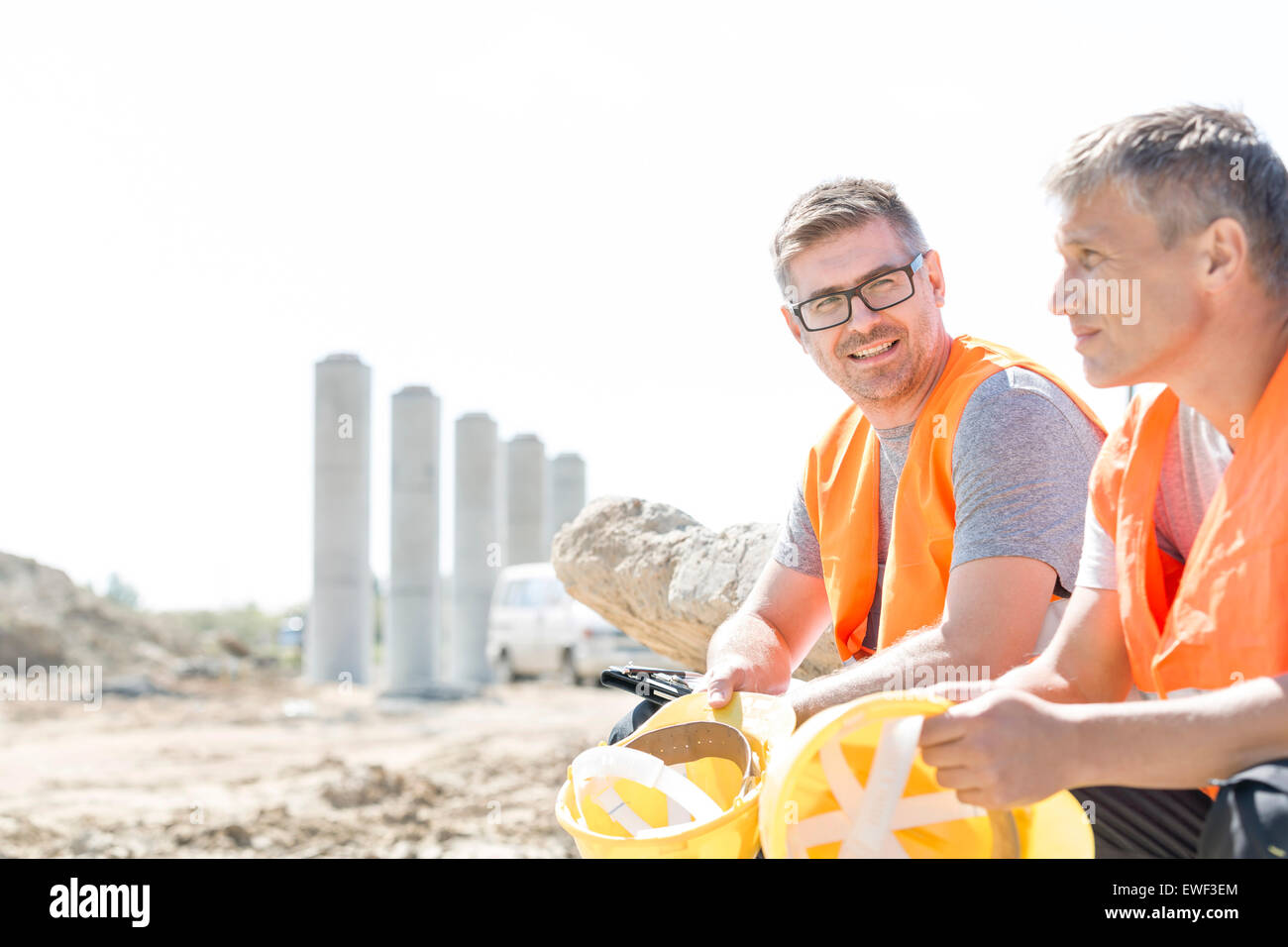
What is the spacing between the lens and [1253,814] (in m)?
1.25

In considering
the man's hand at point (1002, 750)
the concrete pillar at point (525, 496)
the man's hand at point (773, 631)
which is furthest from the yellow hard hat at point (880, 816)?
the concrete pillar at point (525, 496)

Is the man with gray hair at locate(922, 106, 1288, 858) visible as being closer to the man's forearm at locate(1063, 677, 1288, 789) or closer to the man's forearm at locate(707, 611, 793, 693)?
the man's forearm at locate(1063, 677, 1288, 789)

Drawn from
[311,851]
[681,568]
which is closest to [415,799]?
[311,851]

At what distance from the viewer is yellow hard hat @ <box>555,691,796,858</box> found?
153 centimetres

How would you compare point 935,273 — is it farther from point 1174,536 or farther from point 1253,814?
point 1253,814

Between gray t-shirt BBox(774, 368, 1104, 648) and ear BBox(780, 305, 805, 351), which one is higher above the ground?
ear BBox(780, 305, 805, 351)

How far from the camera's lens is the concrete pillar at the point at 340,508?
49.9ft

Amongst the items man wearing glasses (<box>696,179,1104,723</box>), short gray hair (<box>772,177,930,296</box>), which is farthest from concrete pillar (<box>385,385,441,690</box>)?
short gray hair (<box>772,177,930,296</box>)

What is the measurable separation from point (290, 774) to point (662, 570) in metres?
5.27

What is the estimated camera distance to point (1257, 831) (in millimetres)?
1249

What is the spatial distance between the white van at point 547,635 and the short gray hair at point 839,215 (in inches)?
445

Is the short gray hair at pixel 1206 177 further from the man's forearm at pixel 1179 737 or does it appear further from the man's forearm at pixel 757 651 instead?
the man's forearm at pixel 757 651
